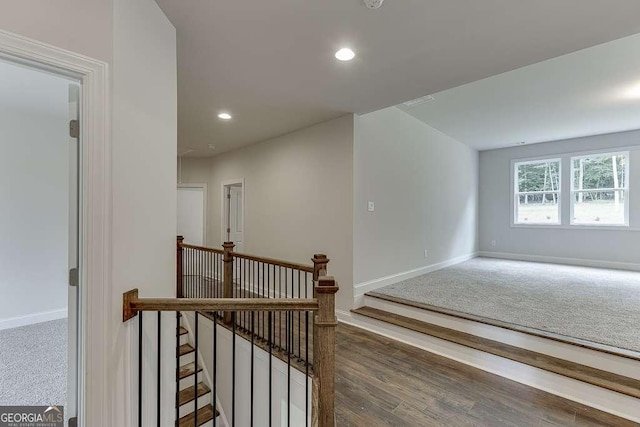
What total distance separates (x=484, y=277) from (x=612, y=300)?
154 cm

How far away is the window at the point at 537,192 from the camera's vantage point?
6266mm

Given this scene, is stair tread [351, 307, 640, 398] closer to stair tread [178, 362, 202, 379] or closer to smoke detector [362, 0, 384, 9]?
stair tread [178, 362, 202, 379]

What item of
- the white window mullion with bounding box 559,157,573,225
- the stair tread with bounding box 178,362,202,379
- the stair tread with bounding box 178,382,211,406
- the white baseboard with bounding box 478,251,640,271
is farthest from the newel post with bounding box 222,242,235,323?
the white window mullion with bounding box 559,157,573,225

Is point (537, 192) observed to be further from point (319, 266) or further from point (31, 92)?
point (31, 92)

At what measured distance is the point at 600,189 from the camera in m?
5.73

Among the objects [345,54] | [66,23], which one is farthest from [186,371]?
[345,54]

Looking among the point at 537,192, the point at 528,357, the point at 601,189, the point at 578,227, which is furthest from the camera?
the point at 537,192

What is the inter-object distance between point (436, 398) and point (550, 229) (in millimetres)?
6007

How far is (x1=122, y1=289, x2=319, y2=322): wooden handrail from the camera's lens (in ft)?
4.72

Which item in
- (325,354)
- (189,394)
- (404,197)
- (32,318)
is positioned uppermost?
(404,197)

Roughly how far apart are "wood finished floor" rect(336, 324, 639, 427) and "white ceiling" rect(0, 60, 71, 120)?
3353 mm

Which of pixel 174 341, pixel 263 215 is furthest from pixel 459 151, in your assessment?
pixel 174 341

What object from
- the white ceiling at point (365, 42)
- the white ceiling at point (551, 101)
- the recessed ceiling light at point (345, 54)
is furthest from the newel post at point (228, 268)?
the white ceiling at point (551, 101)

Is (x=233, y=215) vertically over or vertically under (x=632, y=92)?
under
